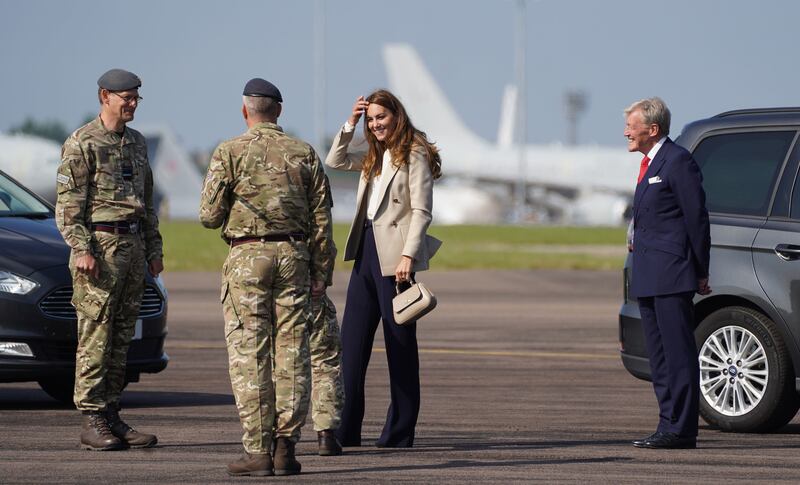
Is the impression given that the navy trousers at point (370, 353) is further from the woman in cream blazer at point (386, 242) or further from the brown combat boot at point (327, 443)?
the brown combat boot at point (327, 443)

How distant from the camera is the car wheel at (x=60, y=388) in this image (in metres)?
10.1

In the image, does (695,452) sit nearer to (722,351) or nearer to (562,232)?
(722,351)

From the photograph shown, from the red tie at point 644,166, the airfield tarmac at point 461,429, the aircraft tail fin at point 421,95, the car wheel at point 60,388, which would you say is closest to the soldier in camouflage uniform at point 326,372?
the airfield tarmac at point 461,429

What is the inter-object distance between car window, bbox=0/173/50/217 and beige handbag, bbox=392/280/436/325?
3.48 meters

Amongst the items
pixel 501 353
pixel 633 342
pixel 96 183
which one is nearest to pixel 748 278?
pixel 633 342

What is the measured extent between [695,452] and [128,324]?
3.00 m

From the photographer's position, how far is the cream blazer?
25.8 ft

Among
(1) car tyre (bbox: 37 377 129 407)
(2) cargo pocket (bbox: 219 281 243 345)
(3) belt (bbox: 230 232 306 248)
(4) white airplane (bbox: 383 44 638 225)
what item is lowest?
(4) white airplane (bbox: 383 44 638 225)

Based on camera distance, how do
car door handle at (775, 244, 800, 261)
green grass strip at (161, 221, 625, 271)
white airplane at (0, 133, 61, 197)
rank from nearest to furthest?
car door handle at (775, 244, 800, 261)
green grass strip at (161, 221, 625, 271)
white airplane at (0, 133, 61, 197)

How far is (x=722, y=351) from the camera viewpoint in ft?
29.6

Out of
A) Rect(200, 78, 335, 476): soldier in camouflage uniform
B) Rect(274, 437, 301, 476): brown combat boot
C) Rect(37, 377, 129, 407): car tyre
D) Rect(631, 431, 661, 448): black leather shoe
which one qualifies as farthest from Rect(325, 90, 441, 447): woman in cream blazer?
Rect(37, 377, 129, 407): car tyre

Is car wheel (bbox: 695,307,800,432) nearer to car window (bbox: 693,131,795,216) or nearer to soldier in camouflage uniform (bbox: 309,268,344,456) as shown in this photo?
car window (bbox: 693,131,795,216)

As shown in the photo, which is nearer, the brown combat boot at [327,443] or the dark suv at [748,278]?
the brown combat boot at [327,443]

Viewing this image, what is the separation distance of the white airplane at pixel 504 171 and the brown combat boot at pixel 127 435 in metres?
65.0
